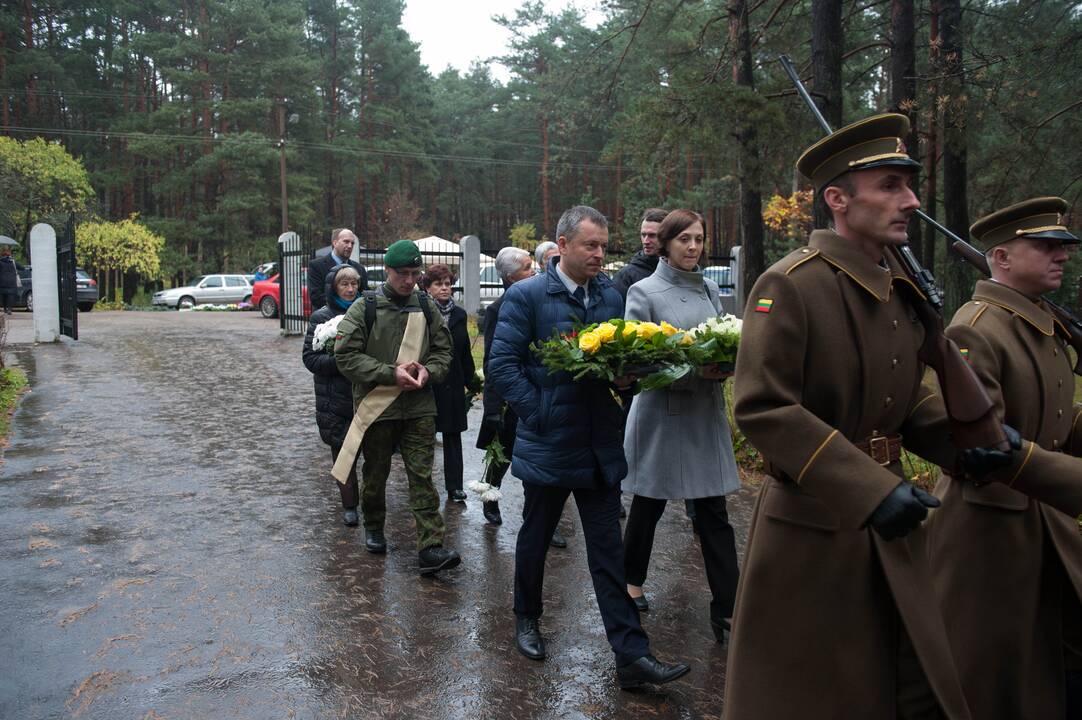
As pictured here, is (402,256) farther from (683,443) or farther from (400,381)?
(683,443)

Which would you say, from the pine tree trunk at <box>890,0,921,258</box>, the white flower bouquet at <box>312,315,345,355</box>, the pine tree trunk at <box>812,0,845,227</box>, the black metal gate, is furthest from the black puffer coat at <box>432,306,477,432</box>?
the black metal gate

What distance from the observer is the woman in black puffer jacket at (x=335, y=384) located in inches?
267

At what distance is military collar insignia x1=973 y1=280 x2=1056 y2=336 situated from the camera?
3520mm

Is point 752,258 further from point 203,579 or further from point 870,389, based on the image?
point 870,389

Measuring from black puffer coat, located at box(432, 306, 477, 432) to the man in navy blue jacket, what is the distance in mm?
2260

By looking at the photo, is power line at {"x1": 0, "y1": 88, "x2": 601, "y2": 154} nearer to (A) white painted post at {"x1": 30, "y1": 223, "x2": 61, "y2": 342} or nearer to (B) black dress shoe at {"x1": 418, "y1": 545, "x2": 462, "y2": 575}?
(A) white painted post at {"x1": 30, "y1": 223, "x2": 61, "y2": 342}

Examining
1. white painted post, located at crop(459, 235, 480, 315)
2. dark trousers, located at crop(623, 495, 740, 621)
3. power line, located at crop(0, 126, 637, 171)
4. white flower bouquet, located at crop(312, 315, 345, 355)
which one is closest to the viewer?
dark trousers, located at crop(623, 495, 740, 621)

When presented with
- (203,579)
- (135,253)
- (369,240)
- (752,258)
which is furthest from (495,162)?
(203,579)

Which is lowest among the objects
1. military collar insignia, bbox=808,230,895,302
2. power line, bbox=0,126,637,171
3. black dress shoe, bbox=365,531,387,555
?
black dress shoe, bbox=365,531,387,555

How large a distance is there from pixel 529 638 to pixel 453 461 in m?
2.88

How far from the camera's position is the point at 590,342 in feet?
13.6

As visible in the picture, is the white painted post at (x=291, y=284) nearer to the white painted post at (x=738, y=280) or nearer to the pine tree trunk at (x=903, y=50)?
the white painted post at (x=738, y=280)

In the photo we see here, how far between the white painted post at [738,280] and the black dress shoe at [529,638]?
12316 mm

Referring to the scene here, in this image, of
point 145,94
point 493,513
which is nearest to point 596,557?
point 493,513
